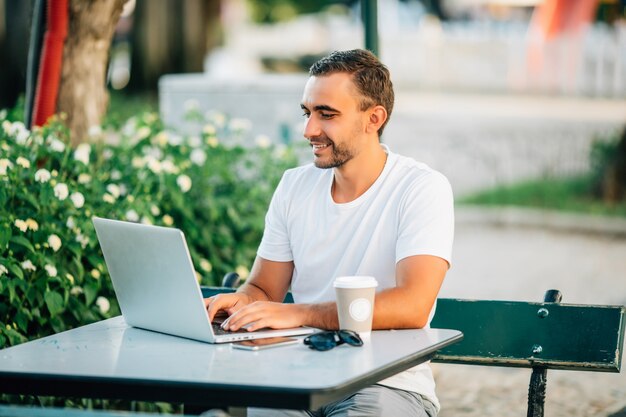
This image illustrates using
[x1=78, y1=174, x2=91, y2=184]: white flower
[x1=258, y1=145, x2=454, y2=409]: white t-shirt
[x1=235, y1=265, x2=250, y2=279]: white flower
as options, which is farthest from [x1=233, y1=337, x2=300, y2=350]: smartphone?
[x1=235, y1=265, x2=250, y2=279]: white flower

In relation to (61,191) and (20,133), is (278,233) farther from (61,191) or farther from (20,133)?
(20,133)

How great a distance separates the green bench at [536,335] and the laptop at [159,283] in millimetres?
866

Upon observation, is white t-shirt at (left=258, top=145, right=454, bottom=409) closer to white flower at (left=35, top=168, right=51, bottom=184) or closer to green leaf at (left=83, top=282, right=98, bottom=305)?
green leaf at (left=83, top=282, right=98, bottom=305)

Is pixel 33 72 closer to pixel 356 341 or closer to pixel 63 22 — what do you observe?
pixel 63 22

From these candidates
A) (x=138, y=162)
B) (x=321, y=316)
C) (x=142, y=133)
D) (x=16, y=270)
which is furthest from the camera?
(x=142, y=133)

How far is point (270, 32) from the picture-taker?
3353 centimetres

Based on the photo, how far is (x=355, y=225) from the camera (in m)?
3.72

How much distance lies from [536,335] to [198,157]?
2413 millimetres

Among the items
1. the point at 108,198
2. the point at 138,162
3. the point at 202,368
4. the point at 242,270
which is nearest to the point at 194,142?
the point at 138,162

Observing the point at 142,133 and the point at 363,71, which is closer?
the point at 363,71

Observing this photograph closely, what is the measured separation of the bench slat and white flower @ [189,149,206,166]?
2.07 metres

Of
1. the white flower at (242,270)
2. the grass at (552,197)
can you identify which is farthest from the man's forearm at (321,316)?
the grass at (552,197)

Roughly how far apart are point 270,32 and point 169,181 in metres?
28.5

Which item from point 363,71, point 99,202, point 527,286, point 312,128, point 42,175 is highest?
point 363,71
